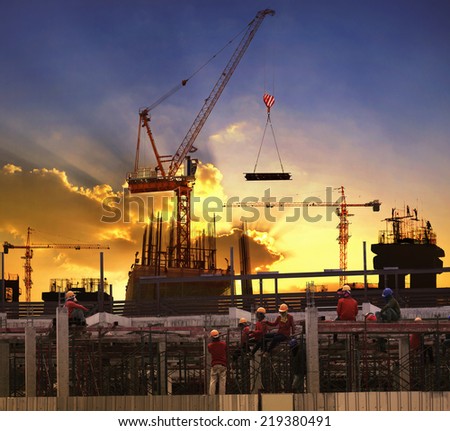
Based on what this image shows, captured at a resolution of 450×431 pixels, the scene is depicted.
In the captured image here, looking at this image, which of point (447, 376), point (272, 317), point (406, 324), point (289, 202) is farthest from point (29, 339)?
point (289, 202)

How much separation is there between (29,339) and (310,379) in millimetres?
10352

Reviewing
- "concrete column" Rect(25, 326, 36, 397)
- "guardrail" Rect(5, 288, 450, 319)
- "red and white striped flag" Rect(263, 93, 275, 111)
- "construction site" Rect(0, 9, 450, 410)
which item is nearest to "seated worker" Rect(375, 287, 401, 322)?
"construction site" Rect(0, 9, 450, 410)

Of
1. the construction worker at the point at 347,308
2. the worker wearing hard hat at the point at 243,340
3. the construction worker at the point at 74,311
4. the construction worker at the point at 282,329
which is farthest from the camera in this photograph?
the construction worker at the point at 74,311

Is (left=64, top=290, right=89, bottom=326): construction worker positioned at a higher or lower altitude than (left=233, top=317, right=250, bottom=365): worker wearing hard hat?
higher

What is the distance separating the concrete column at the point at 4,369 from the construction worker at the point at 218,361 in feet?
38.8

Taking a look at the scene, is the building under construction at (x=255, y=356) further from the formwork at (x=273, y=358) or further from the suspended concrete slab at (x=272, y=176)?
the suspended concrete slab at (x=272, y=176)

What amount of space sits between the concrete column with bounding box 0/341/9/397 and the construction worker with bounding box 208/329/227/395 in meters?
11.8

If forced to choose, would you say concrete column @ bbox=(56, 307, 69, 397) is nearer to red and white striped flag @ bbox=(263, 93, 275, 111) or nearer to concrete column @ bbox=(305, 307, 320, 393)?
concrete column @ bbox=(305, 307, 320, 393)

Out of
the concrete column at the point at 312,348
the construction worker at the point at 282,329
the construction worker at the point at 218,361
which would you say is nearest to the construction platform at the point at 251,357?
the concrete column at the point at 312,348

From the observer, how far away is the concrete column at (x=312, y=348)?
3509 centimetres

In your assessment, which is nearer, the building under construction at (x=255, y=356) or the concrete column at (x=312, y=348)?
the concrete column at (x=312, y=348)

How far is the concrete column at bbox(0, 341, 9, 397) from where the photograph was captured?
145 ft

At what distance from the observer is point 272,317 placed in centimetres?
5766
